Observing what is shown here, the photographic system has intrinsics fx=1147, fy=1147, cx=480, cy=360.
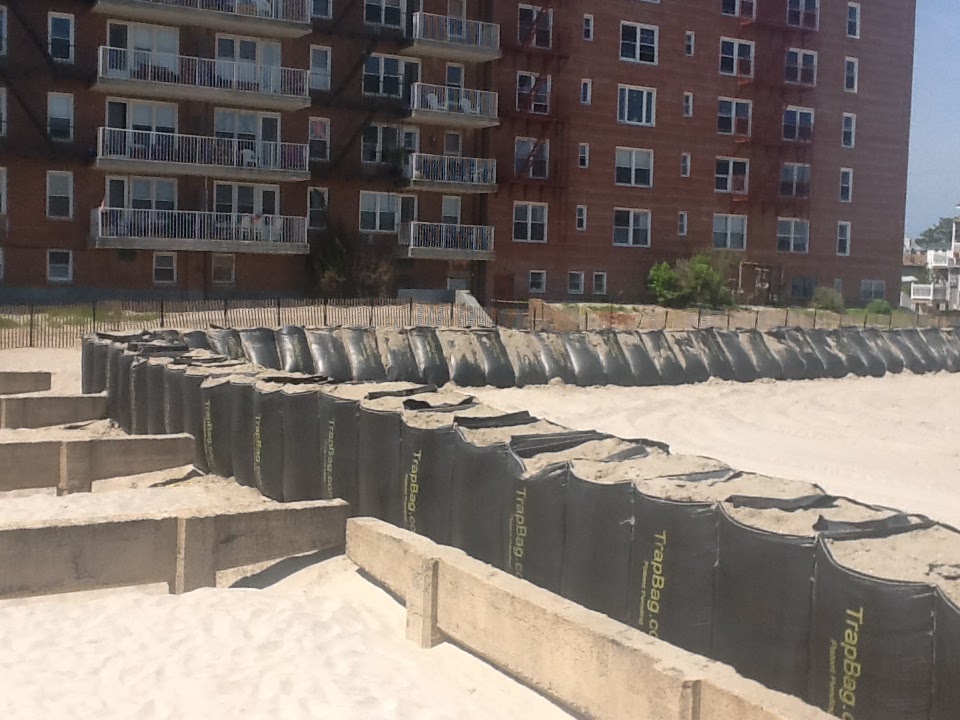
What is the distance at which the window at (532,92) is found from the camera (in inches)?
1742

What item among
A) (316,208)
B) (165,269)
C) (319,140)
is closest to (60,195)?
(165,269)

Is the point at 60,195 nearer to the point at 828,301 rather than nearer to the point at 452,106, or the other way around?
the point at 452,106

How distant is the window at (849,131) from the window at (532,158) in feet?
49.0

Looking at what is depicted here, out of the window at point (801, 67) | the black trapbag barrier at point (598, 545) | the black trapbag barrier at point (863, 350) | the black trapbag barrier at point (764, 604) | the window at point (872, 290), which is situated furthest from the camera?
the window at point (872, 290)

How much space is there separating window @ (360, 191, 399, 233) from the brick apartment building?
0.29 ft

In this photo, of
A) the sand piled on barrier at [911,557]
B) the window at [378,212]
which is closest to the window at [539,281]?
the window at [378,212]

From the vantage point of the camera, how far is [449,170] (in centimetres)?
4250

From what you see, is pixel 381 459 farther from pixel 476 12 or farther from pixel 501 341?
pixel 476 12

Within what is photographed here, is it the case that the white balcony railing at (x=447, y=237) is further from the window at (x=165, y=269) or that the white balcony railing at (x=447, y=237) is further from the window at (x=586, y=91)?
the window at (x=165, y=269)

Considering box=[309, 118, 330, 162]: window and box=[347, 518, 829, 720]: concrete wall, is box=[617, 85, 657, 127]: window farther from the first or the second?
box=[347, 518, 829, 720]: concrete wall

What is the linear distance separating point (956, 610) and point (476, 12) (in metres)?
40.3

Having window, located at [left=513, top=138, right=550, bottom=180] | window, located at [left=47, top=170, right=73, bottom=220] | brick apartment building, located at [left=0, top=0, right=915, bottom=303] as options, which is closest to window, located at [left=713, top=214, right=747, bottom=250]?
brick apartment building, located at [left=0, top=0, right=915, bottom=303]

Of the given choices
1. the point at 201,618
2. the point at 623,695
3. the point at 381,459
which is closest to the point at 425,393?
the point at 381,459

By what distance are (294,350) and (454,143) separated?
21.6 m
